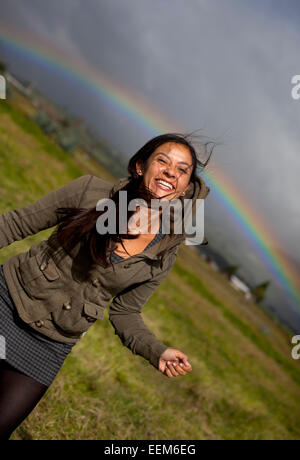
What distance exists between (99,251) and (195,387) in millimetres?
5927

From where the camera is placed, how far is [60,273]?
2332 mm

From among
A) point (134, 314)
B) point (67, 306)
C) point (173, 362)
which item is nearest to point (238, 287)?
point (134, 314)

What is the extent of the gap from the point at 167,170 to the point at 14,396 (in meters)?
1.71

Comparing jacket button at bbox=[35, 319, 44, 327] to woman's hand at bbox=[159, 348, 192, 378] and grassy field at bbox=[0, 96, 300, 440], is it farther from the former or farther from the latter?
grassy field at bbox=[0, 96, 300, 440]

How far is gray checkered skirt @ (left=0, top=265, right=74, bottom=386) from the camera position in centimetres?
239

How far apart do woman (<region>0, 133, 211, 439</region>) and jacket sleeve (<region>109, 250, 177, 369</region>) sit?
13 cm

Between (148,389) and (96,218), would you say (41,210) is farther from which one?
(148,389)

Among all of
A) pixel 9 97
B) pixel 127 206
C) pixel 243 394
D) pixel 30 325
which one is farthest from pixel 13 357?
pixel 9 97

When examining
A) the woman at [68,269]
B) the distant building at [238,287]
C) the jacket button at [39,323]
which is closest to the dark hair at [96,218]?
the woman at [68,269]

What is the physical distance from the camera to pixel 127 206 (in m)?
2.44

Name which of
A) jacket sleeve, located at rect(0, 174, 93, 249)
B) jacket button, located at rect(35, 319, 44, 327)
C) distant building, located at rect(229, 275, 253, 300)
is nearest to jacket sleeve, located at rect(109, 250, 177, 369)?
jacket button, located at rect(35, 319, 44, 327)

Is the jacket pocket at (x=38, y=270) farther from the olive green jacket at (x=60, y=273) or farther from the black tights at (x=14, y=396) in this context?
the black tights at (x=14, y=396)

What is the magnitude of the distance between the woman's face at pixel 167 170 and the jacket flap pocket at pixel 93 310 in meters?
0.82
